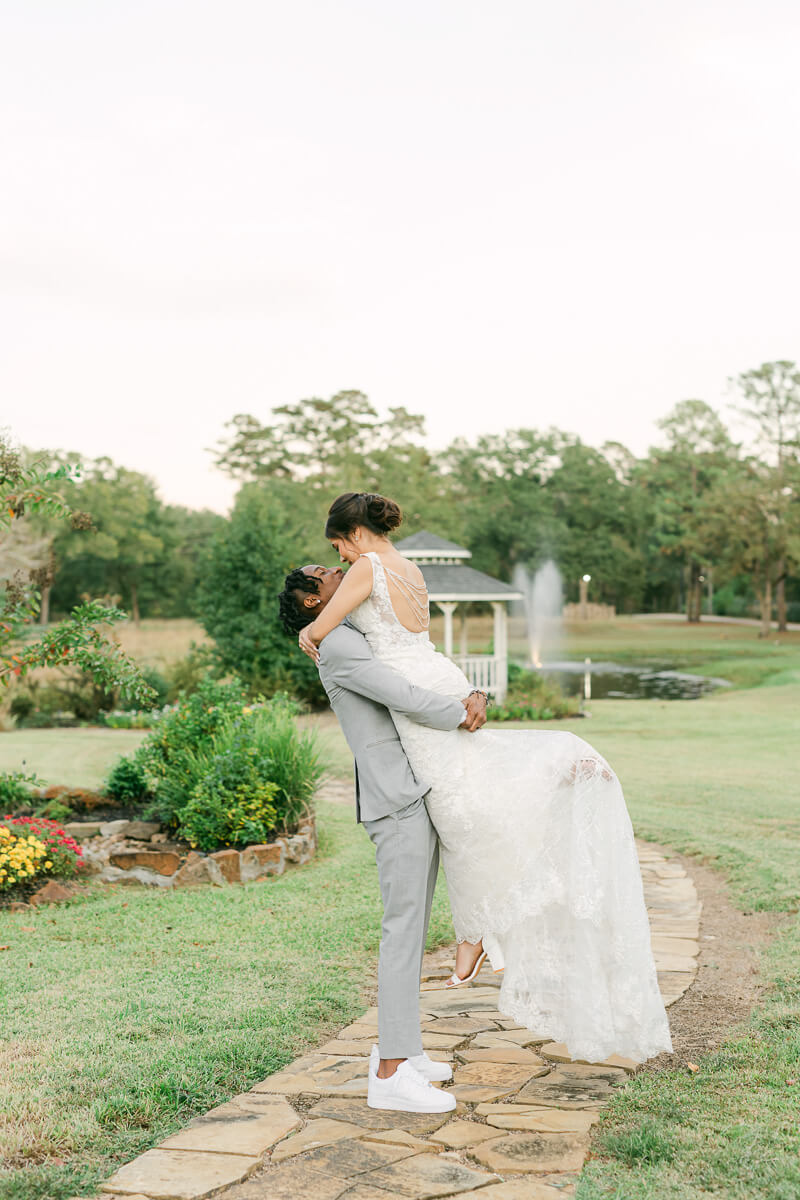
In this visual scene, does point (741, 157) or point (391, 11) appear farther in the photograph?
point (741, 157)

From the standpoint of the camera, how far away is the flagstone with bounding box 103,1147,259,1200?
2533 mm

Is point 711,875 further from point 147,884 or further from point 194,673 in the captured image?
point 194,673

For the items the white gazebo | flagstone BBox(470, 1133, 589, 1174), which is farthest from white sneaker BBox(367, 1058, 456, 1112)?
the white gazebo

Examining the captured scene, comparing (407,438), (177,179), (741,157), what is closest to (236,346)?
(177,179)

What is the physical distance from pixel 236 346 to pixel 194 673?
10967 millimetres

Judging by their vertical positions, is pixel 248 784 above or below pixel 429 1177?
above

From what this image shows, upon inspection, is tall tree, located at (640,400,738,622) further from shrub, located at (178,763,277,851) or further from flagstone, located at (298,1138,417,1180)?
flagstone, located at (298,1138,417,1180)

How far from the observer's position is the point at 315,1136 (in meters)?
2.85

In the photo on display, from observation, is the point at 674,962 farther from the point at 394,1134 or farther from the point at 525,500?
the point at 525,500

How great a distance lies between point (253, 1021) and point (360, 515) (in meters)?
2.08

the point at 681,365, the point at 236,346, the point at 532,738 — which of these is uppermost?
the point at 681,365

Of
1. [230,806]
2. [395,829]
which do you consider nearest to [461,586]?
[230,806]

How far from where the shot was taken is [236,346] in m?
26.4

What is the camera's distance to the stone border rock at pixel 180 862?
21.4ft
